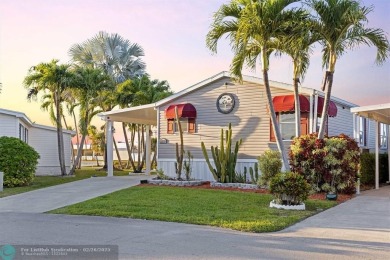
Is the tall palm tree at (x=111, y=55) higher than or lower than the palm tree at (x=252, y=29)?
higher

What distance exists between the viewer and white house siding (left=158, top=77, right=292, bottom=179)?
16.0m

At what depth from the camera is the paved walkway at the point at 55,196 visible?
454 inches

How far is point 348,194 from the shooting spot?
13.2 m

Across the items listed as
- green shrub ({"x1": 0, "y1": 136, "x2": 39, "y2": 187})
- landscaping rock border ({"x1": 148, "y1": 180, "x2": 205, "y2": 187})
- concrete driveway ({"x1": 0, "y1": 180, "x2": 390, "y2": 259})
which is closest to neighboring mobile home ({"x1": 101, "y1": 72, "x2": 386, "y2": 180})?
landscaping rock border ({"x1": 148, "y1": 180, "x2": 205, "y2": 187})

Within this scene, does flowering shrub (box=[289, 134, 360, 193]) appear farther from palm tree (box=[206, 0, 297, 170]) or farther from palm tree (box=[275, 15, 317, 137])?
palm tree (box=[275, 15, 317, 137])

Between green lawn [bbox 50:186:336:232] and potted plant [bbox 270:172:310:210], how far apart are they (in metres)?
0.35

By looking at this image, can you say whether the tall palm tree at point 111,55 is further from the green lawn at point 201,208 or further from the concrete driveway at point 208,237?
the concrete driveway at point 208,237

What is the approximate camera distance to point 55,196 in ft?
A: 44.2

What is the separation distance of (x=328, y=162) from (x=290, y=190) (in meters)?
3.00

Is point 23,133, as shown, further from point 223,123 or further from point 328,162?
point 328,162

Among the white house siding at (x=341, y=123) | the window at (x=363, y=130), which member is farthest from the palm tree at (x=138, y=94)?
the white house siding at (x=341, y=123)

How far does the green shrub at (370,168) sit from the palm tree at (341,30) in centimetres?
348

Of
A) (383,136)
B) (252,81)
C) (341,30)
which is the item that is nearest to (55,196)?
(252,81)

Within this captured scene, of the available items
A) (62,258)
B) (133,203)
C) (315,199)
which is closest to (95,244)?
(62,258)
